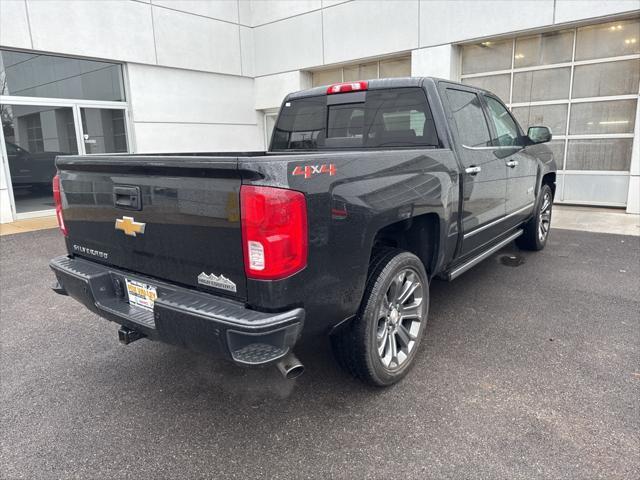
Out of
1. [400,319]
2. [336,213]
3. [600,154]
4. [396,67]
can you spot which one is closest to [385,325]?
[400,319]

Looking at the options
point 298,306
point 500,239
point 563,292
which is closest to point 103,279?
point 298,306

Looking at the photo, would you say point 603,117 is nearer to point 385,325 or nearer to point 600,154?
point 600,154

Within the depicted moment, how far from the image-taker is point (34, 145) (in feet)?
32.4

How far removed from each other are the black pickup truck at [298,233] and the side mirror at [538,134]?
1410mm

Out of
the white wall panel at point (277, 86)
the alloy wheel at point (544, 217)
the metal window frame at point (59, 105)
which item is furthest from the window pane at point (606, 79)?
the metal window frame at point (59, 105)

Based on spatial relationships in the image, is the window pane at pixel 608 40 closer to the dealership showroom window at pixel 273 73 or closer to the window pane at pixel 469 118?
the dealership showroom window at pixel 273 73

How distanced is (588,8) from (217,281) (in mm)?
9420

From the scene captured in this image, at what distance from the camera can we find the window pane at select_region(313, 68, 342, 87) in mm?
12784

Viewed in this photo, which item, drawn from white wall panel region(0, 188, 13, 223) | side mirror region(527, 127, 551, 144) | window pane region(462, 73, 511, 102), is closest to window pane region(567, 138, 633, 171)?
window pane region(462, 73, 511, 102)

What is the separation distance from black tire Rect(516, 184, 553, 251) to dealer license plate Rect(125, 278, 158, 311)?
4.75m

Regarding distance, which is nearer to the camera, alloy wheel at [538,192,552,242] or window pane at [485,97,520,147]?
window pane at [485,97,520,147]

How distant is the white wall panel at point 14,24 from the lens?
9016 mm

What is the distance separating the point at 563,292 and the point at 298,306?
3.49 metres

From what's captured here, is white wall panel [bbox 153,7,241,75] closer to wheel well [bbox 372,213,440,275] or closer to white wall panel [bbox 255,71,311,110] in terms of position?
white wall panel [bbox 255,71,311,110]
